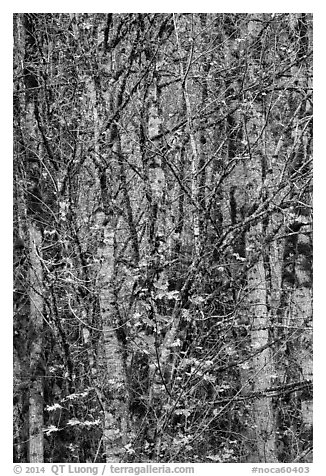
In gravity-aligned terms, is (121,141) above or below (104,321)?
above

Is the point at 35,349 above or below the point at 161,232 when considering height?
below

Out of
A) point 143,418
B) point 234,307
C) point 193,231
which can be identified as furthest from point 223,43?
point 143,418

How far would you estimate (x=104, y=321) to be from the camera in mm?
6207

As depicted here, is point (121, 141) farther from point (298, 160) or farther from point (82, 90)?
point (298, 160)

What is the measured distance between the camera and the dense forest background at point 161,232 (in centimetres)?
609

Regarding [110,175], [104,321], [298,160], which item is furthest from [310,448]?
[110,175]

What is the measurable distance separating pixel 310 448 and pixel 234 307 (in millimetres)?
1259

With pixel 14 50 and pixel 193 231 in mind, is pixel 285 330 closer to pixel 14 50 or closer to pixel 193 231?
pixel 193 231

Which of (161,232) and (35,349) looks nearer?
(161,232)

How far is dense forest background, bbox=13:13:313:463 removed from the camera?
6094mm

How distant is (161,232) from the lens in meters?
6.21

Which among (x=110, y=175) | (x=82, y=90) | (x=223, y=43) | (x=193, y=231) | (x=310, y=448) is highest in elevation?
(x=223, y=43)

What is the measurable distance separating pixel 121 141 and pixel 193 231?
3.10ft

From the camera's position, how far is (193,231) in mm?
6172
